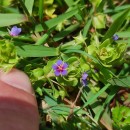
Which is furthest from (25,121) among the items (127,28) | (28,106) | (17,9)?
(127,28)

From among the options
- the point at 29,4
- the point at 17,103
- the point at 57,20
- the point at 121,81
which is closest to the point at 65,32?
the point at 57,20

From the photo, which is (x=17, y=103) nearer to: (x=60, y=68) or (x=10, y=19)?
(x=60, y=68)

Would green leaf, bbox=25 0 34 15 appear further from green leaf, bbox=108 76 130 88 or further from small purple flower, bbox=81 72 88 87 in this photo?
green leaf, bbox=108 76 130 88

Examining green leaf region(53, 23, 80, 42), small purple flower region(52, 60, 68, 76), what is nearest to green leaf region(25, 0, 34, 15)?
green leaf region(53, 23, 80, 42)

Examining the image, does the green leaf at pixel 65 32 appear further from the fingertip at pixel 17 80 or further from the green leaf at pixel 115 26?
the fingertip at pixel 17 80

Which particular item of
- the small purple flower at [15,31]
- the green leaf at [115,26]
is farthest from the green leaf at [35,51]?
the green leaf at [115,26]
